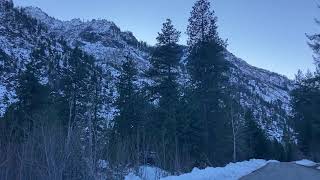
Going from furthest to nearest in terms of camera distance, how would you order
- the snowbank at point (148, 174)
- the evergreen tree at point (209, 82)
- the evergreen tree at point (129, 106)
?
the evergreen tree at point (129, 106)
the evergreen tree at point (209, 82)
the snowbank at point (148, 174)

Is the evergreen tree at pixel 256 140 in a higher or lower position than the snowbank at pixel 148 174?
higher

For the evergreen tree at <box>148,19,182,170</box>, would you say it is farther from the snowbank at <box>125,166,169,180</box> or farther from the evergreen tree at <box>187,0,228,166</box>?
the snowbank at <box>125,166,169,180</box>

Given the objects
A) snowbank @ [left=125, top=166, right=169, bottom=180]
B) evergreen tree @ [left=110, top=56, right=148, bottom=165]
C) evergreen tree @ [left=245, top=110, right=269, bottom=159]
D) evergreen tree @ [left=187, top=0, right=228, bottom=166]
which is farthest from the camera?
evergreen tree @ [left=245, top=110, right=269, bottom=159]

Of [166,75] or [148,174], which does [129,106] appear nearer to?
[166,75]

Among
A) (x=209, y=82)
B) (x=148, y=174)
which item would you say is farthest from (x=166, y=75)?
(x=148, y=174)

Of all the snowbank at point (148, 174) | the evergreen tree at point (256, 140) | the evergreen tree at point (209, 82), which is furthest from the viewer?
the evergreen tree at point (256, 140)

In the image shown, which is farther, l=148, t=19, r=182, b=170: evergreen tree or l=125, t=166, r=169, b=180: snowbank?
l=148, t=19, r=182, b=170: evergreen tree

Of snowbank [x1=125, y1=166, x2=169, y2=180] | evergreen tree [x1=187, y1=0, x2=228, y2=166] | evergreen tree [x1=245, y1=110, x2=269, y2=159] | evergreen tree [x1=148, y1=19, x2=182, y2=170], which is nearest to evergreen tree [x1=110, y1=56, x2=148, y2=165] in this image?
evergreen tree [x1=148, y1=19, x2=182, y2=170]

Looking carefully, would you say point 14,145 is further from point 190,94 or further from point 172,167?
point 190,94

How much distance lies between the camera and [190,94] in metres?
47.1

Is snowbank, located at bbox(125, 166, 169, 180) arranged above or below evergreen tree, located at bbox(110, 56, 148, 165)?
below

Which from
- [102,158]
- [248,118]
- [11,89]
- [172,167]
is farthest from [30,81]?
[11,89]

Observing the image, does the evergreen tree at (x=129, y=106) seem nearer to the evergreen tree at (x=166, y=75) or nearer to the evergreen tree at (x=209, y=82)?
the evergreen tree at (x=166, y=75)

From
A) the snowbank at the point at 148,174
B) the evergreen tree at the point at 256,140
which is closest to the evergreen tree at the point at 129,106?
the evergreen tree at the point at 256,140
